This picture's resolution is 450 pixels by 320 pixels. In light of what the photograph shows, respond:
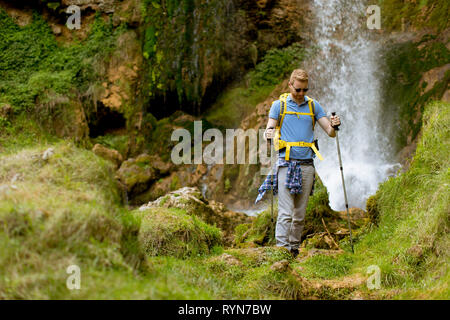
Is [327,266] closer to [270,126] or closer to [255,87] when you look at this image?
[270,126]

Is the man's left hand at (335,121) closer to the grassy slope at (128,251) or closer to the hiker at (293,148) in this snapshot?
the hiker at (293,148)

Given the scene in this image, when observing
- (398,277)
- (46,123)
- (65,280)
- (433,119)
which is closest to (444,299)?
(398,277)

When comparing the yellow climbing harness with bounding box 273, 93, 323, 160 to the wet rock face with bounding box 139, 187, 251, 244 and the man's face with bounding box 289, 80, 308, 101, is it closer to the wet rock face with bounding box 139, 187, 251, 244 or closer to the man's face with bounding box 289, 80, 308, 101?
the man's face with bounding box 289, 80, 308, 101

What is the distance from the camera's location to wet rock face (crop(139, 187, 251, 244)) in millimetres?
7559

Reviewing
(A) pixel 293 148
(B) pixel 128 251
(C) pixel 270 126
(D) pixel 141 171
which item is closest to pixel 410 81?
(D) pixel 141 171

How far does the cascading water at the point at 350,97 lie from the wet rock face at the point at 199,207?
3.97 metres

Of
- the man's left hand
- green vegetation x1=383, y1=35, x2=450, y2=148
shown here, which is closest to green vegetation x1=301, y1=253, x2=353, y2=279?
the man's left hand

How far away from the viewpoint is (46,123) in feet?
45.8

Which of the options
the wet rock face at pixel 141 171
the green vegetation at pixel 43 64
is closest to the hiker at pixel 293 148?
the wet rock face at pixel 141 171

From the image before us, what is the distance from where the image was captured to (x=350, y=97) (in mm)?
14742

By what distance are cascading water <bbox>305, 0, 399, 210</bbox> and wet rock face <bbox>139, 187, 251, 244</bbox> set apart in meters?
3.97

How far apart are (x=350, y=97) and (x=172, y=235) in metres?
10.6

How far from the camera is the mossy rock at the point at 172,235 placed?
550cm
